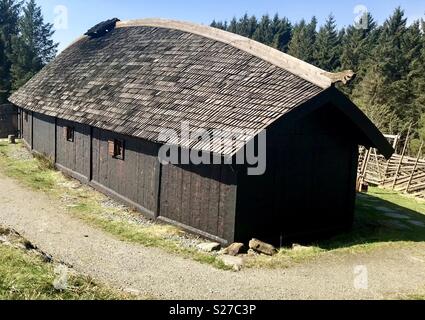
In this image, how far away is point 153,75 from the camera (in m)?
15.3

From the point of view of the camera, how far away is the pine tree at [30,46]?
43406 millimetres

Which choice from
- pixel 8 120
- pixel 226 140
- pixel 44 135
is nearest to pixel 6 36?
pixel 8 120

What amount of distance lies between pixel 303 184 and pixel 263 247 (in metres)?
2.46

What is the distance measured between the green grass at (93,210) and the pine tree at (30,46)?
82.7 ft

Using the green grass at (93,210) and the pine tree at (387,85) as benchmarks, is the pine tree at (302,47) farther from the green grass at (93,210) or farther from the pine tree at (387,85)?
the green grass at (93,210)

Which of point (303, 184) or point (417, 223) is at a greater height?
point (303, 184)

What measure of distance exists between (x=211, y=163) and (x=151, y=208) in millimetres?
3068

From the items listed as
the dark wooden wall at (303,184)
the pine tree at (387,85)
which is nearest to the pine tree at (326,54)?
the pine tree at (387,85)

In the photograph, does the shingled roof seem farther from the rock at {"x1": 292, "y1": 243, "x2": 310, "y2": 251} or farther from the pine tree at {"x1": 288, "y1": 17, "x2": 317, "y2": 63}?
the pine tree at {"x1": 288, "y1": 17, "x2": 317, "y2": 63}

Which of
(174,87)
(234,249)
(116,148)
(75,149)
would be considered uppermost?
(174,87)

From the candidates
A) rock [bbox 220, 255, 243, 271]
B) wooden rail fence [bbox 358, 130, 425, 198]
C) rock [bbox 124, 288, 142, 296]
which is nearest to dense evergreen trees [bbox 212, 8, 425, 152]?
wooden rail fence [bbox 358, 130, 425, 198]

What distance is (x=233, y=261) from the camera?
30.8 ft

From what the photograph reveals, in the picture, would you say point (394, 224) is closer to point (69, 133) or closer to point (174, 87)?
Answer: point (174, 87)

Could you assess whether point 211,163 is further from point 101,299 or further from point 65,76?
point 65,76
